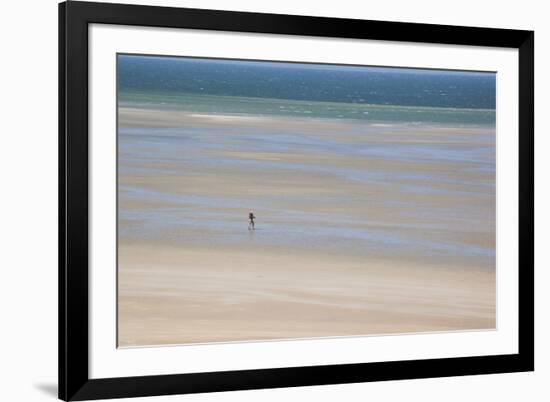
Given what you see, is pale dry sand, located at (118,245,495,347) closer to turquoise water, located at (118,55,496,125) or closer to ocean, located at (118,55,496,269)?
ocean, located at (118,55,496,269)

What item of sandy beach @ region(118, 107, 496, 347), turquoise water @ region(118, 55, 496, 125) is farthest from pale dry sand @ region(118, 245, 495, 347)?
turquoise water @ region(118, 55, 496, 125)

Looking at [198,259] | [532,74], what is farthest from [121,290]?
[532,74]

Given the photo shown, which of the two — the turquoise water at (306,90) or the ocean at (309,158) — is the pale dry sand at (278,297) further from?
the turquoise water at (306,90)

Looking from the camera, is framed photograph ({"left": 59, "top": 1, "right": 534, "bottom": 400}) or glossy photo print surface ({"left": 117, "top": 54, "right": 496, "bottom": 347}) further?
glossy photo print surface ({"left": 117, "top": 54, "right": 496, "bottom": 347})

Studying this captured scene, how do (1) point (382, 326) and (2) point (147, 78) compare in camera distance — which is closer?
(2) point (147, 78)

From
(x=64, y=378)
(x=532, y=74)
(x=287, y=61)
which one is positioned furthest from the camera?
(x=532, y=74)

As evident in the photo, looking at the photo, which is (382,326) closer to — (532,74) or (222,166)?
(222,166)

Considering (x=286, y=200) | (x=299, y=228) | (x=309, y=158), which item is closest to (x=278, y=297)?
(x=299, y=228)

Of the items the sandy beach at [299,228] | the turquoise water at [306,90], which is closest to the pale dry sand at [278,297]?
the sandy beach at [299,228]
